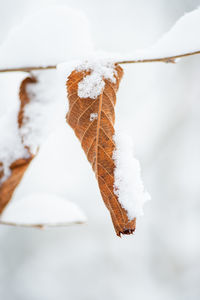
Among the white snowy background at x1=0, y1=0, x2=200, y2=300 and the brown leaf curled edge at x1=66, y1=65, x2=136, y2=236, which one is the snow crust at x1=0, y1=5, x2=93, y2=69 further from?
the white snowy background at x1=0, y1=0, x2=200, y2=300

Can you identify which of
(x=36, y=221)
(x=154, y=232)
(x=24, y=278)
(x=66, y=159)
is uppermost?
(x=36, y=221)

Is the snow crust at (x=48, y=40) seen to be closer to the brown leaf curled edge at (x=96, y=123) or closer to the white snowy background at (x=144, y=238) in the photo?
the brown leaf curled edge at (x=96, y=123)

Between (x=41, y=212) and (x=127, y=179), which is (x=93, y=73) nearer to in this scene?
(x=127, y=179)

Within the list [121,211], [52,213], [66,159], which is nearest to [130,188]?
[121,211]

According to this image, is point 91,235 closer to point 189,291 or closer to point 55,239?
point 55,239

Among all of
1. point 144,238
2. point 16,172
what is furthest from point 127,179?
point 144,238
